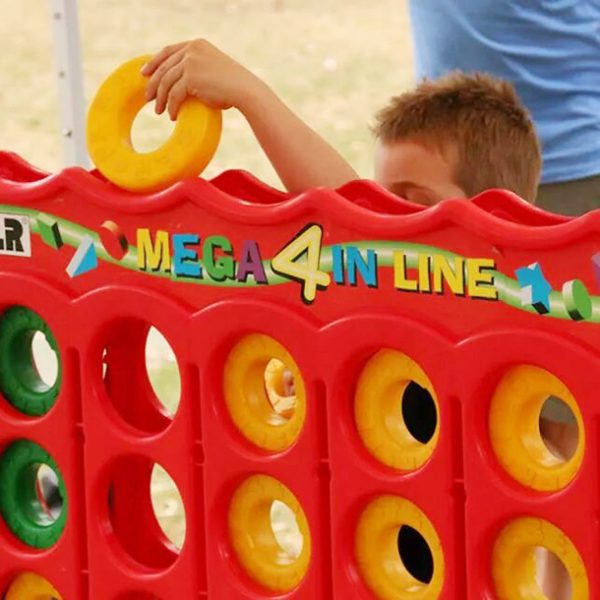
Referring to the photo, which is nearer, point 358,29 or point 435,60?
point 435,60

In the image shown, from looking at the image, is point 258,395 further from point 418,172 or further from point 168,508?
point 168,508

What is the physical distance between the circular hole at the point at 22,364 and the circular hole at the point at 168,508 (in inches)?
40.1

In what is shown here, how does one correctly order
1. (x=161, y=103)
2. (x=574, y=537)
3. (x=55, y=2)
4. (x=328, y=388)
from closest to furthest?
(x=574, y=537), (x=328, y=388), (x=161, y=103), (x=55, y=2)

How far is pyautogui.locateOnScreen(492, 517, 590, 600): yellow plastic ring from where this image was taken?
1.10m

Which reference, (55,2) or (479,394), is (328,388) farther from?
(55,2)

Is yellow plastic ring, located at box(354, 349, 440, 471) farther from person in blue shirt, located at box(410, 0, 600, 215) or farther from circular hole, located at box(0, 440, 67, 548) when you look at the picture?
person in blue shirt, located at box(410, 0, 600, 215)

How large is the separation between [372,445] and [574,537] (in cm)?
18

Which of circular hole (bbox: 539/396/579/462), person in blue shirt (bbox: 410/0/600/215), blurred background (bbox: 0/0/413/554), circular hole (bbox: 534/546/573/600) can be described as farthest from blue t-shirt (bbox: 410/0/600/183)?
blurred background (bbox: 0/0/413/554)

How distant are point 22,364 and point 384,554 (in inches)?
14.5

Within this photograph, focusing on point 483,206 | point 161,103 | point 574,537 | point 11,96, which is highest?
point 11,96

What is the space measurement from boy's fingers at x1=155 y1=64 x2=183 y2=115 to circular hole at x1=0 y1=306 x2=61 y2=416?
207mm

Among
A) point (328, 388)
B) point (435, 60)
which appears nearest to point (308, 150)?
point (328, 388)

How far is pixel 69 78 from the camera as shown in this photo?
2.34 metres

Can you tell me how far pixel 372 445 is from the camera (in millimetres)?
1190
